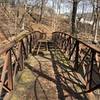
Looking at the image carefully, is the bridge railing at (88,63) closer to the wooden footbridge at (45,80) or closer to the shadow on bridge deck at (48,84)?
the wooden footbridge at (45,80)

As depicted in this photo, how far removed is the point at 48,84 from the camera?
578cm

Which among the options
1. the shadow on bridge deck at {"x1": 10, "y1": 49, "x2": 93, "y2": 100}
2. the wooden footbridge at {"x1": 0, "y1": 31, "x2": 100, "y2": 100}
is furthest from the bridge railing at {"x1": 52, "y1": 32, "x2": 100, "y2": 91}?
the shadow on bridge deck at {"x1": 10, "y1": 49, "x2": 93, "y2": 100}

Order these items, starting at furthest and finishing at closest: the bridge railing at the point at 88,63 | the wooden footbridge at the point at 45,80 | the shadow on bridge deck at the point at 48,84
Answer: the bridge railing at the point at 88,63, the shadow on bridge deck at the point at 48,84, the wooden footbridge at the point at 45,80

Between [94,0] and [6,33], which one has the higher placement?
[94,0]

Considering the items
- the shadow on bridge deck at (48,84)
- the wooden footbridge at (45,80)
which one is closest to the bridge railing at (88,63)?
the wooden footbridge at (45,80)

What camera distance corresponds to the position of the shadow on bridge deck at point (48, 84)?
4.98 meters

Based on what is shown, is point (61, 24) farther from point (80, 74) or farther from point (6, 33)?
point (80, 74)

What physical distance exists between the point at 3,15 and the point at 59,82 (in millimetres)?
34266

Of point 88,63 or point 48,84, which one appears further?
point 88,63

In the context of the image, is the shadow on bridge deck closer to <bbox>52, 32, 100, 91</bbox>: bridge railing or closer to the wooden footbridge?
the wooden footbridge

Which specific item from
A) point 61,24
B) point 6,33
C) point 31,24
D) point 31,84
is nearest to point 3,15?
point 31,24

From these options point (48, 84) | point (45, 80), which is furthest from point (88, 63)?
point (48, 84)

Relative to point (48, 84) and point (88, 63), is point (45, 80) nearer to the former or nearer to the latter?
point (48, 84)

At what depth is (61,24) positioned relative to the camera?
49.3m
